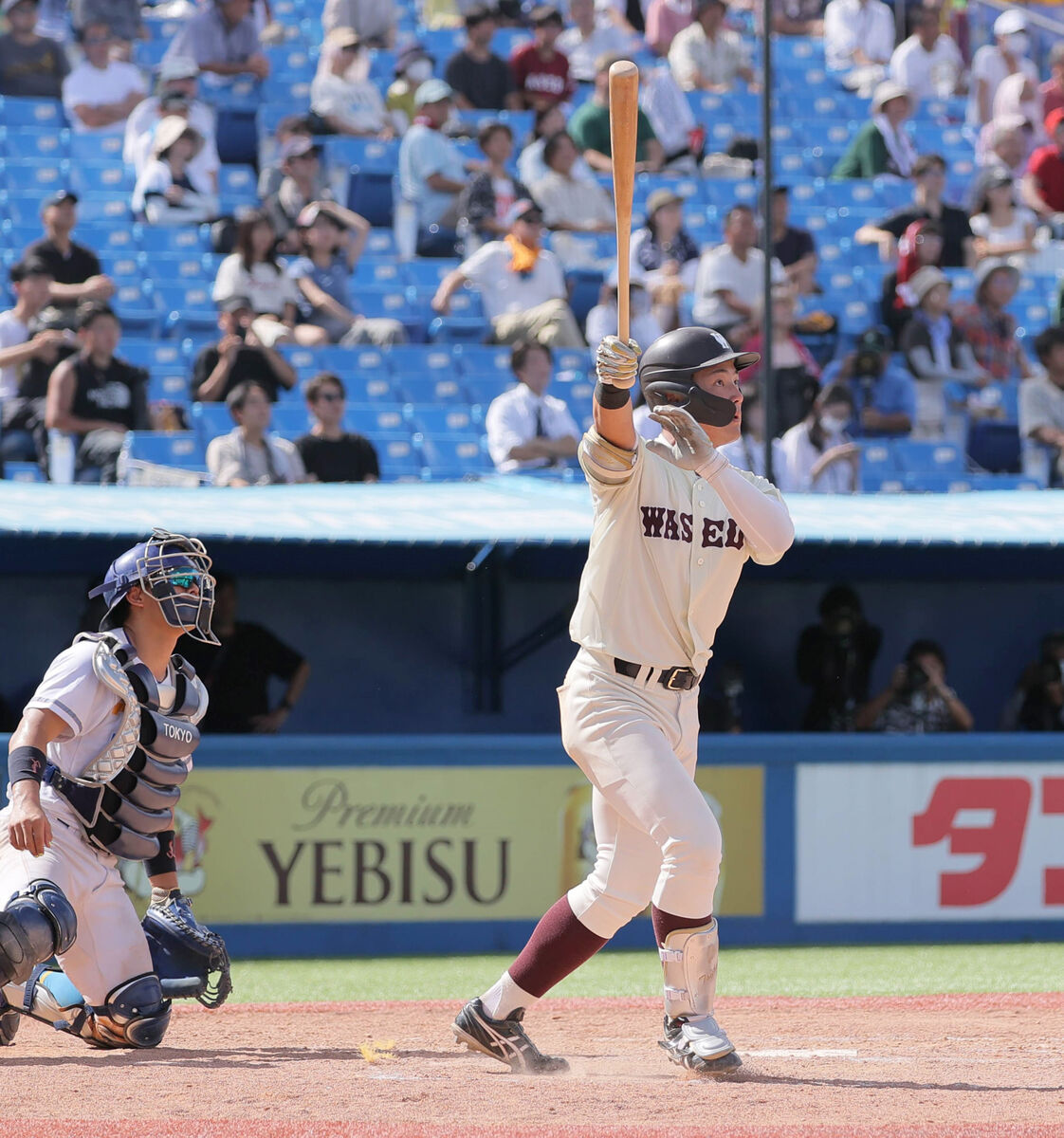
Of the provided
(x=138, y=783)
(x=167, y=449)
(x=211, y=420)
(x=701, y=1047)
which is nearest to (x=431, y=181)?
(x=211, y=420)

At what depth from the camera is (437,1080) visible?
4613 millimetres

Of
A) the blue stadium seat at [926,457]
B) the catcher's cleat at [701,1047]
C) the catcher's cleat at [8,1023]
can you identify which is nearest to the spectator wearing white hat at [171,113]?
the blue stadium seat at [926,457]

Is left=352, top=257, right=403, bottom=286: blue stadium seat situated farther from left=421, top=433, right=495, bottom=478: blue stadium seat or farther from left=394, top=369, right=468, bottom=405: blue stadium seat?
left=421, top=433, right=495, bottom=478: blue stadium seat

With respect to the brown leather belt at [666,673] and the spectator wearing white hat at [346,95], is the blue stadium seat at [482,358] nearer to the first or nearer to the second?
the spectator wearing white hat at [346,95]

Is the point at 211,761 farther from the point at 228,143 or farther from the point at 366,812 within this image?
the point at 228,143

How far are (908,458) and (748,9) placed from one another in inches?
277

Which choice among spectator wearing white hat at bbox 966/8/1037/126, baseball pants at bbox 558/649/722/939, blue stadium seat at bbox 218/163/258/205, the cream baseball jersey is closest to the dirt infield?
baseball pants at bbox 558/649/722/939

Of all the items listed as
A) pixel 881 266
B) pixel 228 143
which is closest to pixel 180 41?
pixel 228 143

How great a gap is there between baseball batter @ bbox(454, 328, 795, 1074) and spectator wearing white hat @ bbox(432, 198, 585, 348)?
6849 millimetres

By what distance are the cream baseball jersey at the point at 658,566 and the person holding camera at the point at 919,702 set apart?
189 inches

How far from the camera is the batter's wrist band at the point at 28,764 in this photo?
4.59 meters

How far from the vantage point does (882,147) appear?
47.5 ft

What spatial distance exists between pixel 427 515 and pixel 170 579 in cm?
342

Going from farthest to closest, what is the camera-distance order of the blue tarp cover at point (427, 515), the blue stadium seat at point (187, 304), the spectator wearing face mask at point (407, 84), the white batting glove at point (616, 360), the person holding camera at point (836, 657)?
1. the spectator wearing face mask at point (407, 84)
2. the blue stadium seat at point (187, 304)
3. the person holding camera at point (836, 657)
4. the blue tarp cover at point (427, 515)
5. the white batting glove at point (616, 360)
